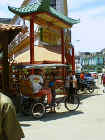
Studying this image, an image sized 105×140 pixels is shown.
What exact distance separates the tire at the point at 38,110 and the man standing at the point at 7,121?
7044 mm

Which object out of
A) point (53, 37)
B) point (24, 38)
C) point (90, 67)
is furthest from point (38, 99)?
point (90, 67)

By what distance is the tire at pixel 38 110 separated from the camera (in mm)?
9445

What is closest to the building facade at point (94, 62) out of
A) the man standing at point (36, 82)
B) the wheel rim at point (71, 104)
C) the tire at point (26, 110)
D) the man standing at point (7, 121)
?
the wheel rim at point (71, 104)

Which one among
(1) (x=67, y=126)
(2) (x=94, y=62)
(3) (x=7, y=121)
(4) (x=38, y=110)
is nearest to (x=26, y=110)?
(4) (x=38, y=110)

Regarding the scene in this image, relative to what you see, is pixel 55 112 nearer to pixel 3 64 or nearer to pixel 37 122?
pixel 37 122

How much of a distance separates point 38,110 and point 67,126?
178 centimetres

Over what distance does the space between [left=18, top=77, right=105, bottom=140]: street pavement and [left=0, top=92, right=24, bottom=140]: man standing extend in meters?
4.53

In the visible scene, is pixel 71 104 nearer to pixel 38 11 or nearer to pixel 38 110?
pixel 38 110

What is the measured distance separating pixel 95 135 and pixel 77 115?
2925 millimetres

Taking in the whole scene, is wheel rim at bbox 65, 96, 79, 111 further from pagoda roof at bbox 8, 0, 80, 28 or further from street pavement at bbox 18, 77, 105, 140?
pagoda roof at bbox 8, 0, 80, 28

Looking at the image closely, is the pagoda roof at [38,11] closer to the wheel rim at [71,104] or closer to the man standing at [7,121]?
the wheel rim at [71,104]

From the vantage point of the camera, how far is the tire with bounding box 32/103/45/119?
372 inches

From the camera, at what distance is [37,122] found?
890 centimetres

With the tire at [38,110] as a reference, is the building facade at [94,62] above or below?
above
